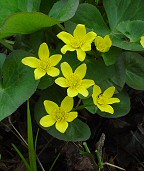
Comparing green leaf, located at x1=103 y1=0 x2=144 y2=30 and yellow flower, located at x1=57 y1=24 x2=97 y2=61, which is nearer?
yellow flower, located at x1=57 y1=24 x2=97 y2=61

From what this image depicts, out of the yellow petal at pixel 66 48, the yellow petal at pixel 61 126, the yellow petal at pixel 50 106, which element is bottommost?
the yellow petal at pixel 61 126

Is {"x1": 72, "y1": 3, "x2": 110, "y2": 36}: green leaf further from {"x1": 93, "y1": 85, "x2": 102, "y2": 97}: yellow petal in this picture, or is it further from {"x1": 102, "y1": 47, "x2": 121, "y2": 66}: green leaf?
{"x1": 93, "y1": 85, "x2": 102, "y2": 97}: yellow petal

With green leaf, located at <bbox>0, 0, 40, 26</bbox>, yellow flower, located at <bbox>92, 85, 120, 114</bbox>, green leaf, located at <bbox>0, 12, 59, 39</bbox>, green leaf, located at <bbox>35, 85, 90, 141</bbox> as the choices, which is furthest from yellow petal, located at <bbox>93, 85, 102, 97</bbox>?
green leaf, located at <bbox>0, 0, 40, 26</bbox>

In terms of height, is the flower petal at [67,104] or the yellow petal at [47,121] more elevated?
the flower petal at [67,104]

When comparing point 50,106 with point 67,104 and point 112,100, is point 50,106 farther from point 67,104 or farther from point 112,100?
point 112,100

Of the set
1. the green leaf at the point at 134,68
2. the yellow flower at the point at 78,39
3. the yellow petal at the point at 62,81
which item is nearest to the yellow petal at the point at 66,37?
the yellow flower at the point at 78,39

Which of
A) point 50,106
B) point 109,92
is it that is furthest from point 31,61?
point 109,92

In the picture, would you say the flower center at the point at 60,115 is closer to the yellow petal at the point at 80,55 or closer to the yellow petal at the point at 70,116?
the yellow petal at the point at 70,116

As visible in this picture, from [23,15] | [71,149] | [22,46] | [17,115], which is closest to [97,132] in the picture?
[71,149]
